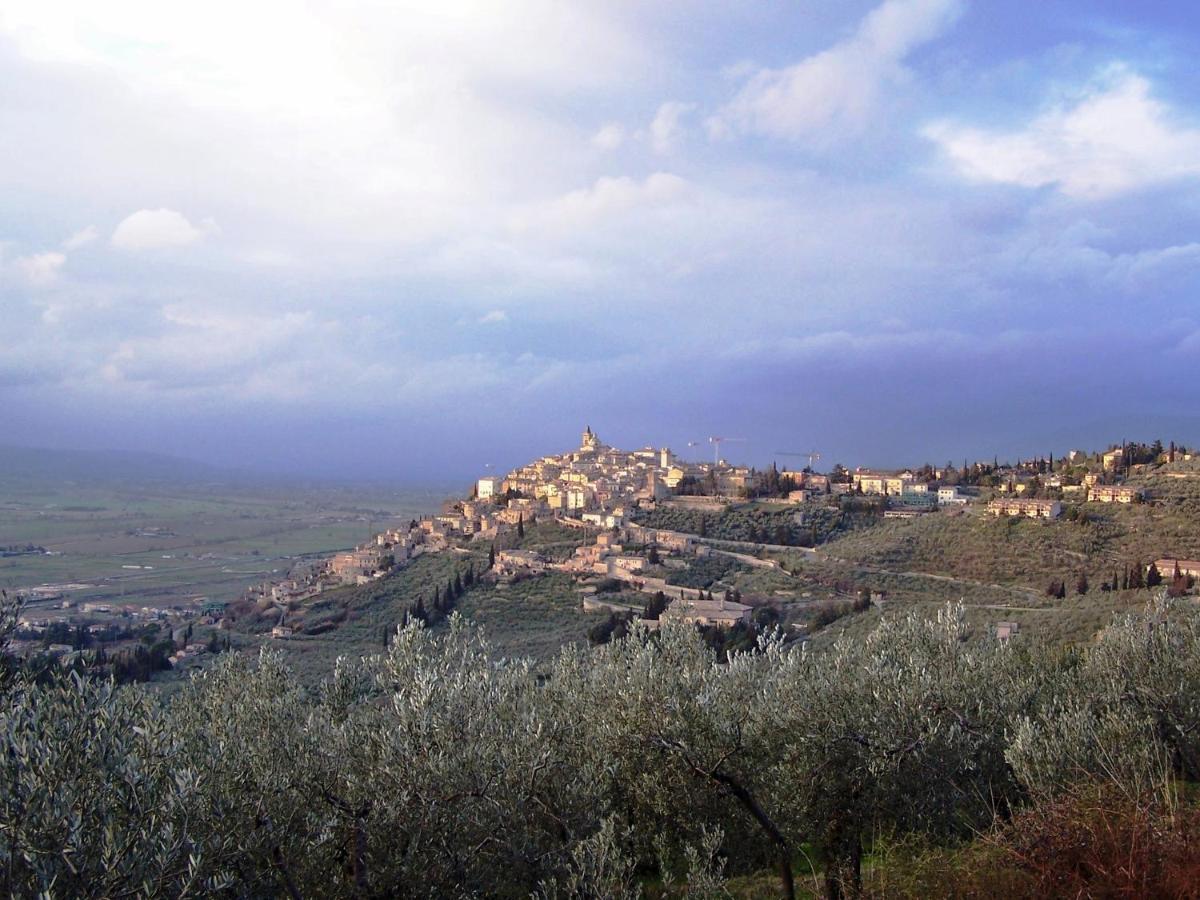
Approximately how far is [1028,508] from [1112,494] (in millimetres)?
5161

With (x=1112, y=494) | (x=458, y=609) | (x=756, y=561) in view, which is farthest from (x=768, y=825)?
(x=1112, y=494)

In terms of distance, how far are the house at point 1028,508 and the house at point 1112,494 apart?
2798 mm

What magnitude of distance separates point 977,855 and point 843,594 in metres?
→ 35.4

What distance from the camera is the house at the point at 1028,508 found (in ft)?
157

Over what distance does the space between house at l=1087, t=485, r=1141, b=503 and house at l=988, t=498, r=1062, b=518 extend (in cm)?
280

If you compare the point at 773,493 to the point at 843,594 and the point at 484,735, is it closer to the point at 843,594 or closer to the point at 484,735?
the point at 843,594

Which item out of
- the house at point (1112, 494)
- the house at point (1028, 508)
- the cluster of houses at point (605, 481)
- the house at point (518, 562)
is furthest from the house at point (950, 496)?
the house at point (518, 562)

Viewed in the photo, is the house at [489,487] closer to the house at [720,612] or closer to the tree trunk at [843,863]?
the house at [720,612]

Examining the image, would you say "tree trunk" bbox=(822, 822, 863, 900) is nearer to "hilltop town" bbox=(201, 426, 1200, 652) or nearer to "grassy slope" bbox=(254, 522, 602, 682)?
"hilltop town" bbox=(201, 426, 1200, 652)

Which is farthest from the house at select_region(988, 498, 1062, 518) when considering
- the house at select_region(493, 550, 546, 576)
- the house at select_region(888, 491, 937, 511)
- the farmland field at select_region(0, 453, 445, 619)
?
the farmland field at select_region(0, 453, 445, 619)

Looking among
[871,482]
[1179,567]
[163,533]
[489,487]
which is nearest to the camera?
[1179,567]

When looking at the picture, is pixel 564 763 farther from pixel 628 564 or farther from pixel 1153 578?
pixel 628 564

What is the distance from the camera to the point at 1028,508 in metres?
48.9

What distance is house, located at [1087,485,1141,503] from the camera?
4766 centimetres
